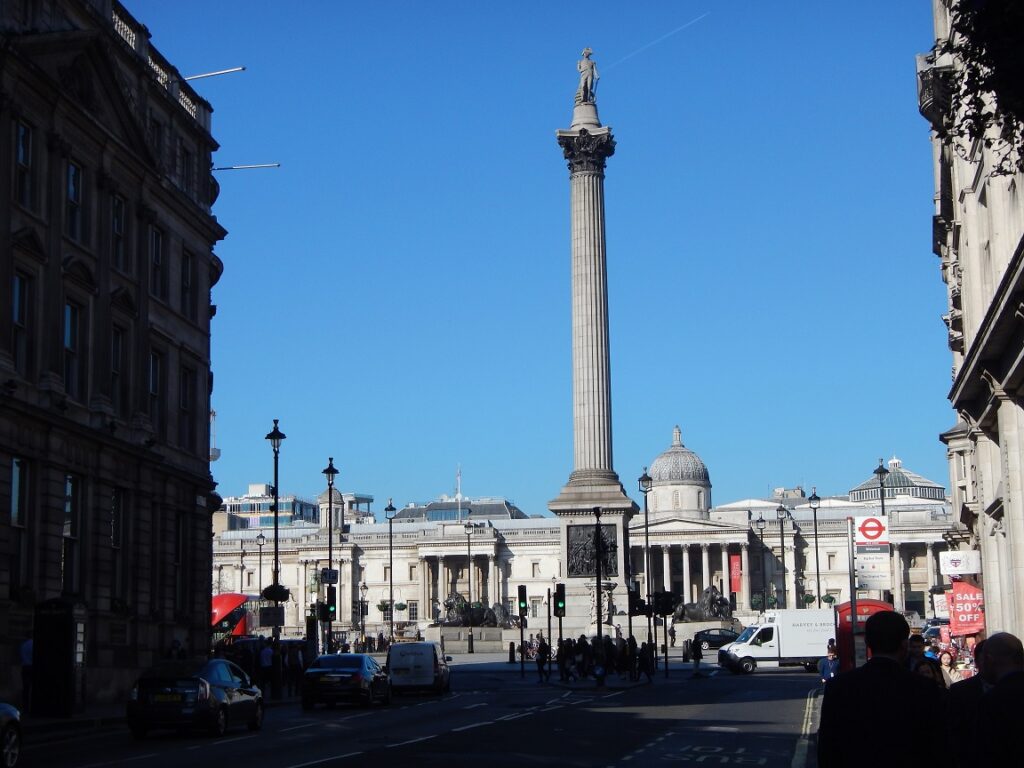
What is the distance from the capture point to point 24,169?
3594cm

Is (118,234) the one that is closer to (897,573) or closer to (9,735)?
(9,735)

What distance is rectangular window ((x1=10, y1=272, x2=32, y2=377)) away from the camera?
35188mm

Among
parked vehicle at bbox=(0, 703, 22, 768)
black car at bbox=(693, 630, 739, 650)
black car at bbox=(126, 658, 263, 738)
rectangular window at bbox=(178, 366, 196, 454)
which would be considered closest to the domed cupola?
black car at bbox=(693, 630, 739, 650)

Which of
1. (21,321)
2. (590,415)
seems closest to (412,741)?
(21,321)

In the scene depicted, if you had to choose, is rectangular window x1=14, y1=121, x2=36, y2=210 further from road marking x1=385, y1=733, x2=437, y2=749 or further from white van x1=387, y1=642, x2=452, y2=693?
white van x1=387, y1=642, x2=452, y2=693

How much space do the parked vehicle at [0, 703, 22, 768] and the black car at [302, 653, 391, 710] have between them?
18601mm

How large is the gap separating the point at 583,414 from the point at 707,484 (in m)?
105

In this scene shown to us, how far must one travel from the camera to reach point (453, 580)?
18525 centimetres

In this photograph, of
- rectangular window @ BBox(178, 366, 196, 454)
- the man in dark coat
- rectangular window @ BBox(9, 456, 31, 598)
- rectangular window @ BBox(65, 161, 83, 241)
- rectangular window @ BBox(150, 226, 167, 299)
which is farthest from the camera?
rectangular window @ BBox(178, 366, 196, 454)

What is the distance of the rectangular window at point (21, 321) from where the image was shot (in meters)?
35.2

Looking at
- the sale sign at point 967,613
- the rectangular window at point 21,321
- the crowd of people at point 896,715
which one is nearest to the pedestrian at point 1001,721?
the crowd of people at point 896,715

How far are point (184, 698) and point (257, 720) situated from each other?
10.1ft

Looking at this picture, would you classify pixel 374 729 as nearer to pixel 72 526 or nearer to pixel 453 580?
pixel 72 526

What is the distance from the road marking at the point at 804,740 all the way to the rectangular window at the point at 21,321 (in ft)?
62.7
